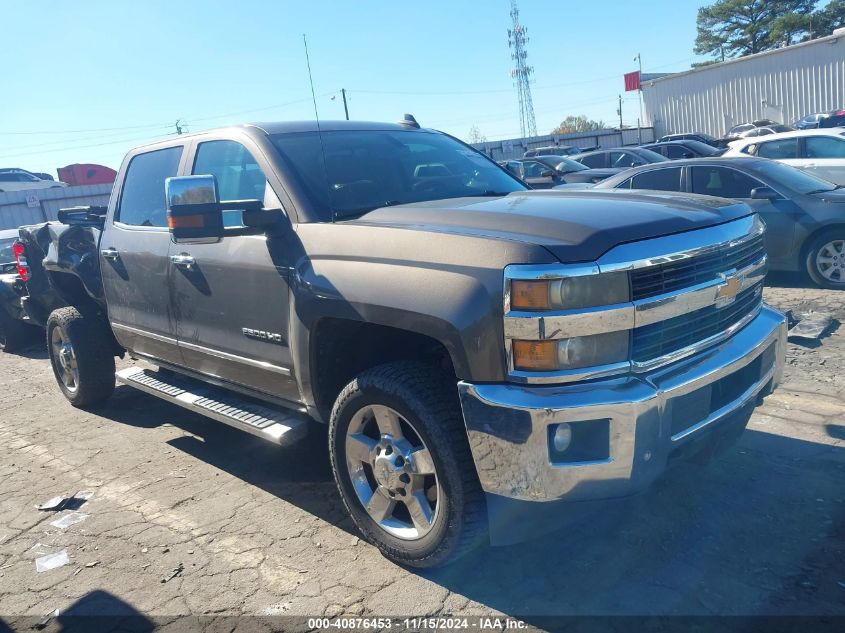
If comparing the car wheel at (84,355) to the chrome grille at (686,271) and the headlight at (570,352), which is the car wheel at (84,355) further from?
the chrome grille at (686,271)

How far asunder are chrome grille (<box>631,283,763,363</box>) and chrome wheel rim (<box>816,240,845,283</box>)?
5123mm

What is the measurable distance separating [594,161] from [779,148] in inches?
202

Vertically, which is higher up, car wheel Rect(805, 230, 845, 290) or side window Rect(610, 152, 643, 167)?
side window Rect(610, 152, 643, 167)

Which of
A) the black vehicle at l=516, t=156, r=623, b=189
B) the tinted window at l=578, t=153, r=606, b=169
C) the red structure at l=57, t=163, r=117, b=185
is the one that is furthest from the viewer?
the red structure at l=57, t=163, r=117, b=185

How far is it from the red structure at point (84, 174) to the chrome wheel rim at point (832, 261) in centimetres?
3213

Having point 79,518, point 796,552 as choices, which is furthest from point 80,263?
point 796,552

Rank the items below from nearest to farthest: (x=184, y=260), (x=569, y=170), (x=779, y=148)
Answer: (x=184, y=260) < (x=779, y=148) < (x=569, y=170)

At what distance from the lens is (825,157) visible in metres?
11.0

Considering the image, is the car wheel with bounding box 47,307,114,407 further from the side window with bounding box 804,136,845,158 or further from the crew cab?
the side window with bounding box 804,136,845,158

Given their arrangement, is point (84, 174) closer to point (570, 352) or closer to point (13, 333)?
point (13, 333)

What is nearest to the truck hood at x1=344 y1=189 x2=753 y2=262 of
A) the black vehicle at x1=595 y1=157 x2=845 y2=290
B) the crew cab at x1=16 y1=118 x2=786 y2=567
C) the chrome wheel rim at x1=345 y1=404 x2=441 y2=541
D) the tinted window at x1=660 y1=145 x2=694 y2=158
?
the crew cab at x1=16 y1=118 x2=786 y2=567

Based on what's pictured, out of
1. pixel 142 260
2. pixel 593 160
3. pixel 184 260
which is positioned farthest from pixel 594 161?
pixel 184 260

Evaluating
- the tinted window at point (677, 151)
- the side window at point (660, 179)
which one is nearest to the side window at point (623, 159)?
the tinted window at point (677, 151)

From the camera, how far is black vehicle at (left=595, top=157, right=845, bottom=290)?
745 centimetres
